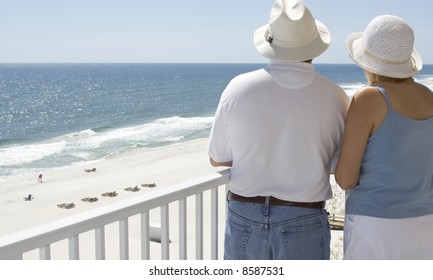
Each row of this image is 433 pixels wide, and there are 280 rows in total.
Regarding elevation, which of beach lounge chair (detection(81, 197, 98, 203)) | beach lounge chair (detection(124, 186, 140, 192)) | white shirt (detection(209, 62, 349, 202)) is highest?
white shirt (detection(209, 62, 349, 202))

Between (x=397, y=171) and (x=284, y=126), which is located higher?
(x=284, y=126)

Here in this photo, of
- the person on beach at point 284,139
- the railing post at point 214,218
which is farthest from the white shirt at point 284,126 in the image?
the railing post at point 214,218

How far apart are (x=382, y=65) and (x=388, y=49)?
68 mm

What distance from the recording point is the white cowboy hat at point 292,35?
2117mm

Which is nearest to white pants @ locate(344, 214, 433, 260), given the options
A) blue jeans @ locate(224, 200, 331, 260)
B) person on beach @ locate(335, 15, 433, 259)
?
person on beach @ locate(335, 15, 433, 259)

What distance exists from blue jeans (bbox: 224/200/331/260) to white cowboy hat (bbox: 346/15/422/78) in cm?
60

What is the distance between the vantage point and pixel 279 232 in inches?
84.0

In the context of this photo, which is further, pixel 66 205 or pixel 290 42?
pixel 66 205

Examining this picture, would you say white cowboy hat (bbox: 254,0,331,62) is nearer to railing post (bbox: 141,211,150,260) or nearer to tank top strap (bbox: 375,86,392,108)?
tank top strap (bbox: 375,86,392,108)

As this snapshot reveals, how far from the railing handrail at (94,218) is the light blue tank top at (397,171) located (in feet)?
1.87

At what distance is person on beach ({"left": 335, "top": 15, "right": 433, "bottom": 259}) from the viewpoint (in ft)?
6.59

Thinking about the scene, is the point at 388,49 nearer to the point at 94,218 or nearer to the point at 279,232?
the point at 279,232

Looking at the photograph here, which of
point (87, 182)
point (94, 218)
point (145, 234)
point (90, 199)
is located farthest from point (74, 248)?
point (87, 182)

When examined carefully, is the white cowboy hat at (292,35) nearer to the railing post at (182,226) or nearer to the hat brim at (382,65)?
the hat brim at (382,65)
